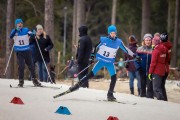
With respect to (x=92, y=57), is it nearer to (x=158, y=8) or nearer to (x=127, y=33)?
(x=158, y=8)

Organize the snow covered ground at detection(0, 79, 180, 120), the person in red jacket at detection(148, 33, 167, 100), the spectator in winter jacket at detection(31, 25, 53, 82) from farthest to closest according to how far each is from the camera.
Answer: the spectator in winter jacket at detection(31, 25, 53, 82) → the person in red jacket at detection(148, 33, 167, 100) → the snow covered ground at detection(0, 79, 180, 120)

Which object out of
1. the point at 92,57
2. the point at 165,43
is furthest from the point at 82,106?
the point at 165,43

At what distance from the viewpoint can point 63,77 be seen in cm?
3266

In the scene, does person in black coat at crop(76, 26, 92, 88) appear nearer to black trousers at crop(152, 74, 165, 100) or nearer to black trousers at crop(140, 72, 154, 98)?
black trousers at crop(140, 72, 154, 98)

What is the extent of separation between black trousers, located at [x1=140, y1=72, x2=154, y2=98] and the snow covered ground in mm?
845

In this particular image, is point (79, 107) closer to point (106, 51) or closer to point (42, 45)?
point (106, 51)

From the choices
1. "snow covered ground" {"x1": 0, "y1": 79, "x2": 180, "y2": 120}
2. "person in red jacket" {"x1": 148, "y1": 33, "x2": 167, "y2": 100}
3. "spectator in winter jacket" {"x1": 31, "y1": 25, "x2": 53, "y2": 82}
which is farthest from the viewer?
"spectator in winter jacket" {"x1": 31, "y1": 25, "x2": 53, "y2": 82}

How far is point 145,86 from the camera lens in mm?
16078

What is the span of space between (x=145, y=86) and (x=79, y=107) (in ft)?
14.5

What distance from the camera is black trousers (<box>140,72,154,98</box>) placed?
15709 millimetres

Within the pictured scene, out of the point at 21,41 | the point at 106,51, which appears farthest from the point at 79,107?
the point at 21,41

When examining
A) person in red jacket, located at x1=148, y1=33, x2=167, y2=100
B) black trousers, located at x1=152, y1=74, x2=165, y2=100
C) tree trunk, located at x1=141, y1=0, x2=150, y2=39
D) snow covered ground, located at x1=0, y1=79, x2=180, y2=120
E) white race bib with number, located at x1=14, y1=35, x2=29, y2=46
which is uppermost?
tree trunk, located at x1=141, y1=0, x2=150, y2=39

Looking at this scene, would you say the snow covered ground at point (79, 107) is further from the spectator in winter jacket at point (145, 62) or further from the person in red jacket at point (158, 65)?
the spectator in winter jacket at point (145, 62)

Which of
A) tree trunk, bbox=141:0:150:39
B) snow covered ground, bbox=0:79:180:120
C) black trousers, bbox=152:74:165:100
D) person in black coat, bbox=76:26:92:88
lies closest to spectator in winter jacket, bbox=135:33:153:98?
snow covered ground, bbox=0:79:180:120
